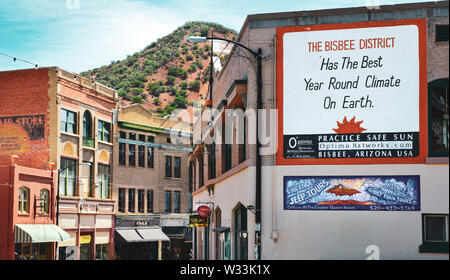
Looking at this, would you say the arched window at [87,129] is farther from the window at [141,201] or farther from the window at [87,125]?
the window at [141,201]

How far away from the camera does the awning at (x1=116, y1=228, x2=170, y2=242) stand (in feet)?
192

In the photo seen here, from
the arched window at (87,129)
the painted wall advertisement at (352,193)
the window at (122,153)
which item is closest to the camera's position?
the painted wall advertisement at (352,193)

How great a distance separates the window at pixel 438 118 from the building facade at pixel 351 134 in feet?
0.11

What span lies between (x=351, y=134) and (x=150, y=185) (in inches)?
1723

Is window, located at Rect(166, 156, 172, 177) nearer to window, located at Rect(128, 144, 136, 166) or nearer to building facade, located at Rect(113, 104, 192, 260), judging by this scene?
building facade, located at Rect(113, 104, 192, 260)

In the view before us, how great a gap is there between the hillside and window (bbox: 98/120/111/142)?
45812 millimetres

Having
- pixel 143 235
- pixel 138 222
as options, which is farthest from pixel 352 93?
pixel 138 222

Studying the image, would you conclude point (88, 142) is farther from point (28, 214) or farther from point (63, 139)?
point (28, 214)

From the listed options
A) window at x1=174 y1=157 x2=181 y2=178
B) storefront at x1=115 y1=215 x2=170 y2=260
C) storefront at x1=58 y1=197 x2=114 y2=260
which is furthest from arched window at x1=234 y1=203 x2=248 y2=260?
window at x1=174 y1=157 x2=181 y2=178

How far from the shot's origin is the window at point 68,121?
5116 centimetres

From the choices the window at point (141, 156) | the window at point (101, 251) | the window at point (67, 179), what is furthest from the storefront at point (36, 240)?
the window at point (141, 156)

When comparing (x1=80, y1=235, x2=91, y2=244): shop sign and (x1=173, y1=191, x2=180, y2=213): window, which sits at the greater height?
(x1=173, y1=191, x2=180, y2=213): window

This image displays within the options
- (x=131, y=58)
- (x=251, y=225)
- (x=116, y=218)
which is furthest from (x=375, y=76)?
(x=131, y=58)

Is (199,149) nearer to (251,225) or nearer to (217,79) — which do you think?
(217,79)
